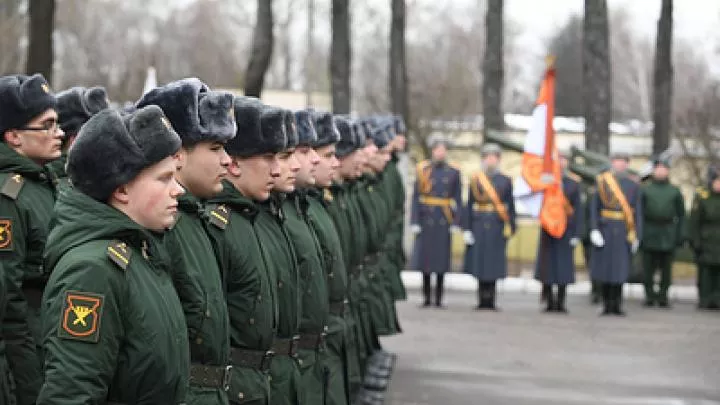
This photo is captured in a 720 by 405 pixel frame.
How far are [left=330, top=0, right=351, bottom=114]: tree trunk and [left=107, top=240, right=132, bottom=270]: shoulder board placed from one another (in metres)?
21.9

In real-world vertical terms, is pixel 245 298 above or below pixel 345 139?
below

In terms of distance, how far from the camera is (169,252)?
5.23 meters

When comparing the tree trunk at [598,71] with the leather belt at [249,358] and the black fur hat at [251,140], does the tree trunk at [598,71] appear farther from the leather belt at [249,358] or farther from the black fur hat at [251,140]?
the leather belt at [249,358]

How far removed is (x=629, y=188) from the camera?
18375 mm

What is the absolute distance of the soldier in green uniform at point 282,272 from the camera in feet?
21.3

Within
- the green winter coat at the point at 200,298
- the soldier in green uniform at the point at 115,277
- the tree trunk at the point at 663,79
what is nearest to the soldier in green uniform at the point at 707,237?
the tree trunk at the point at 663,79

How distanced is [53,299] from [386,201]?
34.4 ft

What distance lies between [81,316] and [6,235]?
2.30 meters

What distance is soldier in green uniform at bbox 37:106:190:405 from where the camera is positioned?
14.3ft

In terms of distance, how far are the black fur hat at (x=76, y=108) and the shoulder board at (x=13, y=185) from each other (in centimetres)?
128

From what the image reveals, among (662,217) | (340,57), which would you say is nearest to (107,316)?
(662,217)

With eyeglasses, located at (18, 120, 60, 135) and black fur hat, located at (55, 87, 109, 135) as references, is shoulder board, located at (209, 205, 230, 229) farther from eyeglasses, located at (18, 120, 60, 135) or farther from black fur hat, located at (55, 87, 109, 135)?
black fur hat, located at (55, 87, 109, 135)

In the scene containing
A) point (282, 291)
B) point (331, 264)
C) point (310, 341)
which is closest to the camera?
point (282, 291)

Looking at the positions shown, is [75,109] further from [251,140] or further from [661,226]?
[661,226]
